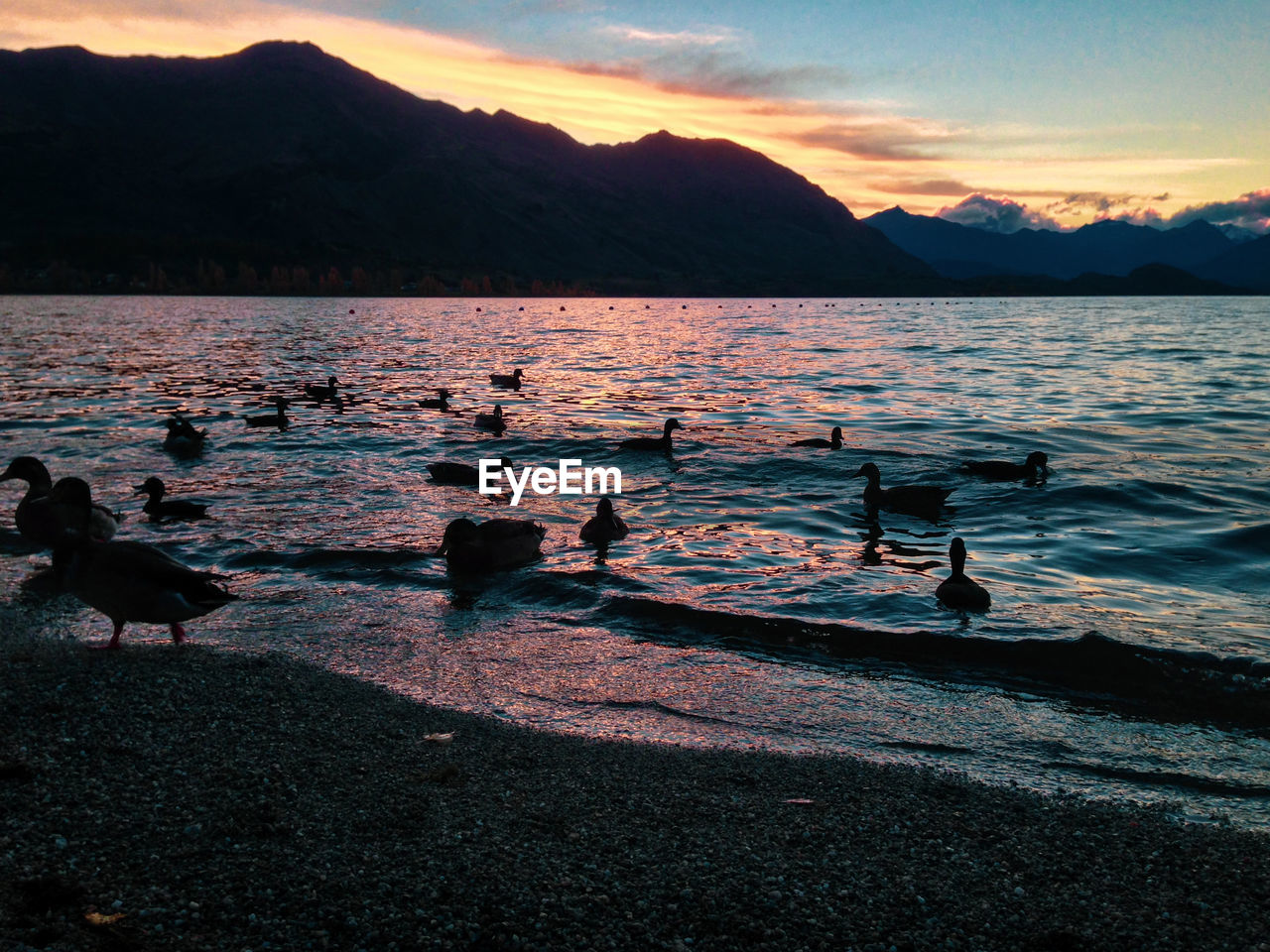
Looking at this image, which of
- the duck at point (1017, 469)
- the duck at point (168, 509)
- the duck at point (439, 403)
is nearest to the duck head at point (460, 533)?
the duck at point (168, 509)

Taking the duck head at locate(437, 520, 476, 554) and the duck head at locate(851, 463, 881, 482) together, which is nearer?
the duck head at locate(437, 520, 476, 554)

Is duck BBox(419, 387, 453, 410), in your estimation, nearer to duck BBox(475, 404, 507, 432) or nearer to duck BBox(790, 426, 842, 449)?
duck BBox(475, 404, 507, 432)

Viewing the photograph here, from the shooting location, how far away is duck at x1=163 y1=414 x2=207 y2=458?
68.7 ft

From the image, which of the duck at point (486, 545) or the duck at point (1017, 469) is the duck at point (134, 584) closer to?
the duck at point (486, 545)

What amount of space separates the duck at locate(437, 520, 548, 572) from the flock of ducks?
0.6 inches

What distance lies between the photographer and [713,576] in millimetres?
12578

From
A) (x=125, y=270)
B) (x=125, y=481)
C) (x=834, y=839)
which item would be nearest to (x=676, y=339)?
(x=125, y=481)

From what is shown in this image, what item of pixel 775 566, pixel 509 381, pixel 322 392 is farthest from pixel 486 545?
pixel 509 381

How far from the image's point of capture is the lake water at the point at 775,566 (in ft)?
26.5

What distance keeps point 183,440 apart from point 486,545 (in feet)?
40.0

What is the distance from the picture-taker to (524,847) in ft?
17.8

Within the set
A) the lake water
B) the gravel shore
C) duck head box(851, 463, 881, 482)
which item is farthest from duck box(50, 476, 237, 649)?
duck head box(851, 463, 881, 482)

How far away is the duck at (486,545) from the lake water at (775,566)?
1.17 feet

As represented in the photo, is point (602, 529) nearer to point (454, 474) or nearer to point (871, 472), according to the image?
point (454, 474)
